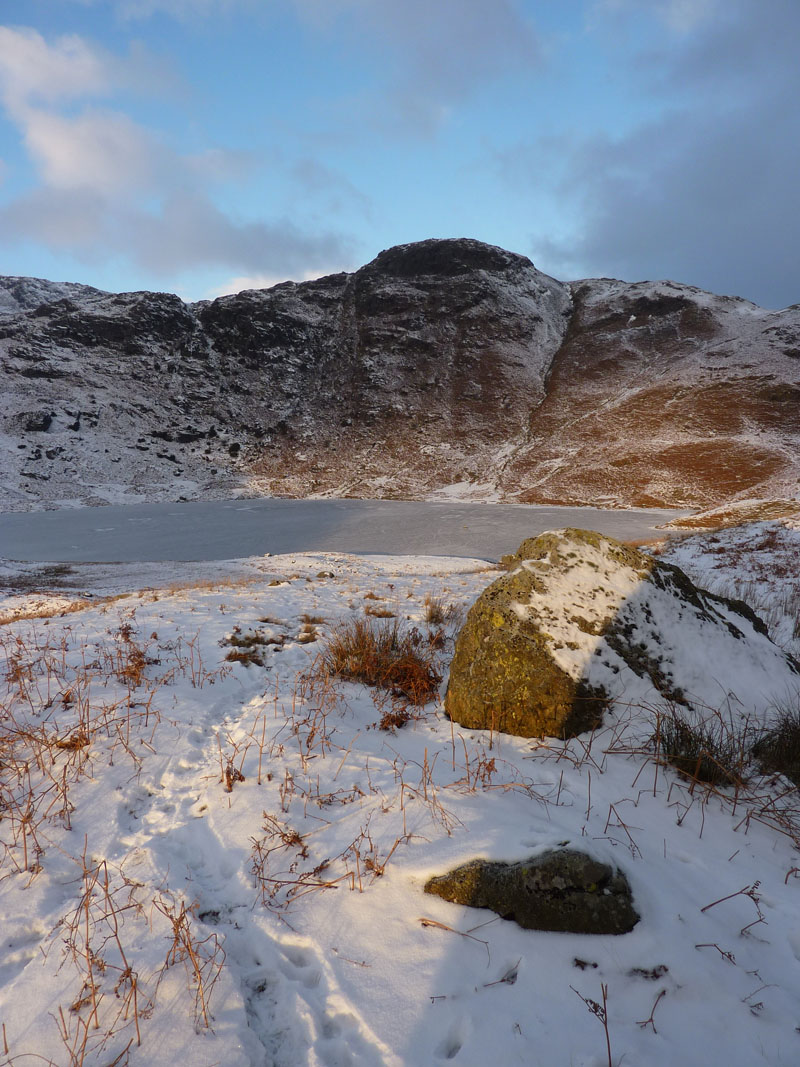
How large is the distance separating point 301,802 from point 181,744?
126 cm

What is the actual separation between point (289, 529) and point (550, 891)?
93.9 ft

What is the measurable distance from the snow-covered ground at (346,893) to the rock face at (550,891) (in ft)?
0.20

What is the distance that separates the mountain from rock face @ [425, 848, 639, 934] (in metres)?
43.4

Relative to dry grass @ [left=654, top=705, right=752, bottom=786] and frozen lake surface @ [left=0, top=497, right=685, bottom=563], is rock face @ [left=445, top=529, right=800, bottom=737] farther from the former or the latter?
frozen lake surface @ [left=0, top=497, right=685, bottom=563]

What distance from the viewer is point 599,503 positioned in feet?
139

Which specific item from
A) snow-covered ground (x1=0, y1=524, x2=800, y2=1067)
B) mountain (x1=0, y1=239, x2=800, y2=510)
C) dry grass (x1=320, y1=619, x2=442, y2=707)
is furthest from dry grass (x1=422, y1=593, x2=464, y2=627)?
mountain (x1=0, y1=239, x2=800, y2=510)

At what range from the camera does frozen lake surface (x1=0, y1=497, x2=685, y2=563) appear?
24172mm

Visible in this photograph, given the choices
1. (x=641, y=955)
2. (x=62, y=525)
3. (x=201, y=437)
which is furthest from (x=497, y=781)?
(x=201, y=437)

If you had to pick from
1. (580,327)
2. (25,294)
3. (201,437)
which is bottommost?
(201,437)

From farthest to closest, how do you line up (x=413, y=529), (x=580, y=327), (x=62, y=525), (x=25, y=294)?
(x=25, y=294) → (x=580, y=327) → (x=62, y=525) → (x=413, y=529)

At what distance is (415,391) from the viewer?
7044 cm

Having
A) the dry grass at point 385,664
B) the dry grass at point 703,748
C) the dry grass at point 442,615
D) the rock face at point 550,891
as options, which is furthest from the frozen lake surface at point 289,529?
the rock face at point 550,891

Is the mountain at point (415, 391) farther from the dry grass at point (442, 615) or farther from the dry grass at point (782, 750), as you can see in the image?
the dry grass at point (782, 750)

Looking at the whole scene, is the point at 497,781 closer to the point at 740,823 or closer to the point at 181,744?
the point at 740,823
